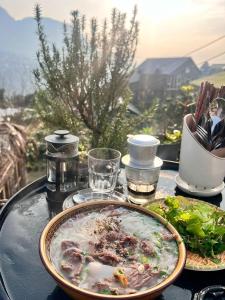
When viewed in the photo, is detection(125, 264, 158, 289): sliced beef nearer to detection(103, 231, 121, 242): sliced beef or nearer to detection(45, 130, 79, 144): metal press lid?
detection(103, 231, 121, 242): sliced beef

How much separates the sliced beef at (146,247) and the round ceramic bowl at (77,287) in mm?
76

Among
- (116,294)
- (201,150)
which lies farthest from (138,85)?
(116,294)

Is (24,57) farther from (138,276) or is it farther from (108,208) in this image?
(138,276)

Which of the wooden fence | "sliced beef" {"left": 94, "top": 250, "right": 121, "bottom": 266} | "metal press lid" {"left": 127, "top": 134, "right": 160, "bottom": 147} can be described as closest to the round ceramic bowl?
"sliced beef" {"left": 94, "top": 250, "right": 121, "bottom": 266}

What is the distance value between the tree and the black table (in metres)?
A: 1.11

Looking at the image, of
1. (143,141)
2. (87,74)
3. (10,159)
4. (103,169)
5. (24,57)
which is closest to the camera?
(143,141)

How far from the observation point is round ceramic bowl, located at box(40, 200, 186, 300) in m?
0.72

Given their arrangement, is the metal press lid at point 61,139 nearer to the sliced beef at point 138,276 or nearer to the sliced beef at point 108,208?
the sliced beef at point 108,208

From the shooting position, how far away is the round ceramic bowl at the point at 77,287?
28.2 inches

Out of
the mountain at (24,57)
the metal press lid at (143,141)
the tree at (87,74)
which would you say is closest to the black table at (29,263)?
the metal press lid at (143,141)

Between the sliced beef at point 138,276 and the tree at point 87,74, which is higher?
the tree at point 87,74

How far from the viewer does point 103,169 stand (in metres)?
1.45

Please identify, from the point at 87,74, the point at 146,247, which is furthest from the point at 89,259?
the point at 87,74

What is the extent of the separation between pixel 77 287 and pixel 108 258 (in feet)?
0.42
